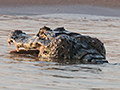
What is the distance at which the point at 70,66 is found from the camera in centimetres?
636

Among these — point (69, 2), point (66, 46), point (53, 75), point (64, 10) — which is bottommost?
point (53, 75)

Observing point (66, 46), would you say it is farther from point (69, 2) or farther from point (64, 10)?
point (69, 2)

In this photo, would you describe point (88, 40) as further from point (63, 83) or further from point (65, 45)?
point (63, 83)

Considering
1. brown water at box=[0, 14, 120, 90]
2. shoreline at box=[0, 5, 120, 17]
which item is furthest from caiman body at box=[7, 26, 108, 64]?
shoreline at box=[0, 5, 120, 17]

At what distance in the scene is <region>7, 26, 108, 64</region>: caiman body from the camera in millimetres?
6777

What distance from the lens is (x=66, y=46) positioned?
6770 mm

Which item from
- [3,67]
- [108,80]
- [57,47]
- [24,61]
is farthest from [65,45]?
[108,80]

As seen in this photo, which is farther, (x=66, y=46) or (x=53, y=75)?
(x=66, y=46)

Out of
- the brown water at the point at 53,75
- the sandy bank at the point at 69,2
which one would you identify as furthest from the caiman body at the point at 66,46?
the sandy bank at the point at 69,2

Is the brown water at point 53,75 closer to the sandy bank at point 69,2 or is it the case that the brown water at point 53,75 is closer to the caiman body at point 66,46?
the caiman body at point 66,46

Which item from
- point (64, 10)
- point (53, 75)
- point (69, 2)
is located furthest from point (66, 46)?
point (69, 2)

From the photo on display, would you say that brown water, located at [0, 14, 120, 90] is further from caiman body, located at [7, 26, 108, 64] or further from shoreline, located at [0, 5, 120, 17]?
shoreline, located at [0, 5, 120, 17]

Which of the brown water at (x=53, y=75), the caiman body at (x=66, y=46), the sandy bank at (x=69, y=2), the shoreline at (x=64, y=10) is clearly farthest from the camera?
the sandy bank at (x=69, y=2)

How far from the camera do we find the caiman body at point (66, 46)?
678cm
